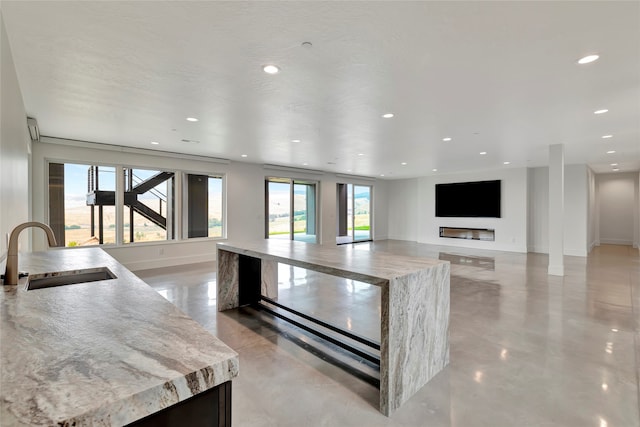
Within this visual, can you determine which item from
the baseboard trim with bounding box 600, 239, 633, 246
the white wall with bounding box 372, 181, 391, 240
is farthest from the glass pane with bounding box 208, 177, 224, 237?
the baseboard trim with bounding box 600, 239, 633, 246

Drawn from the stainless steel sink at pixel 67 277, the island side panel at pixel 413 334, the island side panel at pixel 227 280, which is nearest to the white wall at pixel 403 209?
the island side panel at pixel 227 280

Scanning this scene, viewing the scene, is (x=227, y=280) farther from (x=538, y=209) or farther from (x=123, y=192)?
(x=538, y=209)

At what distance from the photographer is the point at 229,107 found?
3.63m

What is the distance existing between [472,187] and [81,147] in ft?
34.0

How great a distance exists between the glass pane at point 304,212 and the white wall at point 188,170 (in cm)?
29

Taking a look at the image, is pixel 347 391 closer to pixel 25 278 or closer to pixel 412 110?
pixel 25 278

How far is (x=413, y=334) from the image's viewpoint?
2.07 metres

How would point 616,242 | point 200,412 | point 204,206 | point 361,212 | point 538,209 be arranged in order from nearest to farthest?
point 200,412 < point 204,206 < point 538,209 < point 616,242 < point 361,212

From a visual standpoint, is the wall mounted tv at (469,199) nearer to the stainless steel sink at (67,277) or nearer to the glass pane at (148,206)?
the glass pane at (148,206)

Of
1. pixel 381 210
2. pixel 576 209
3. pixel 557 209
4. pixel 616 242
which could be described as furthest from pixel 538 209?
pixel 381 210

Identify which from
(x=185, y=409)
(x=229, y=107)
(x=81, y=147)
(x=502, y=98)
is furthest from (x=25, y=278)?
(x=81, y=147)

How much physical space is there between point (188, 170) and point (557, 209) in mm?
7729

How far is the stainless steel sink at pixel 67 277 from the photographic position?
176cm

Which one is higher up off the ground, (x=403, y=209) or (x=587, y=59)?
(x=587, y=59)
